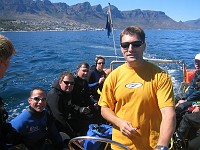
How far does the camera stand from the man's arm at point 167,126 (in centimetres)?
179

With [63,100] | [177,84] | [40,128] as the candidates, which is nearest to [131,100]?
[40,128]

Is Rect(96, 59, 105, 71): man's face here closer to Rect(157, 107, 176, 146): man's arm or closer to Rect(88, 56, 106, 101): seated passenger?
Rect(88, 56, 106, 101): seated passenger

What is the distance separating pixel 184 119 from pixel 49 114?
2008 millimetres

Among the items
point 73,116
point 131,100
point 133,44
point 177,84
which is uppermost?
point 133,44

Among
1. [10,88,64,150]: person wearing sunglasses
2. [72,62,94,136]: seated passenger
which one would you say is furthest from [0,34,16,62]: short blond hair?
[72,62,94,136]: seated passenger

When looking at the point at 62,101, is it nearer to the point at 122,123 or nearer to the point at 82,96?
the point at 82,96

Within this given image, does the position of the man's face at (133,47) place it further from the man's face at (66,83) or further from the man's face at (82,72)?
the man's face at (82,72)

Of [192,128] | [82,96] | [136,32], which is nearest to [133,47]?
[136,32]

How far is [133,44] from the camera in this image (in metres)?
1.99

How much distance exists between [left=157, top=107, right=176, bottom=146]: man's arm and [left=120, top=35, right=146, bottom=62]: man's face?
45cm

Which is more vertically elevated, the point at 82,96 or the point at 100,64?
the point at 100,64

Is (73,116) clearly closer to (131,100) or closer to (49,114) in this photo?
(49,114)

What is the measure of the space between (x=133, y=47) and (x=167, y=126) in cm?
63

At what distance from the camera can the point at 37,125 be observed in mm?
3580
